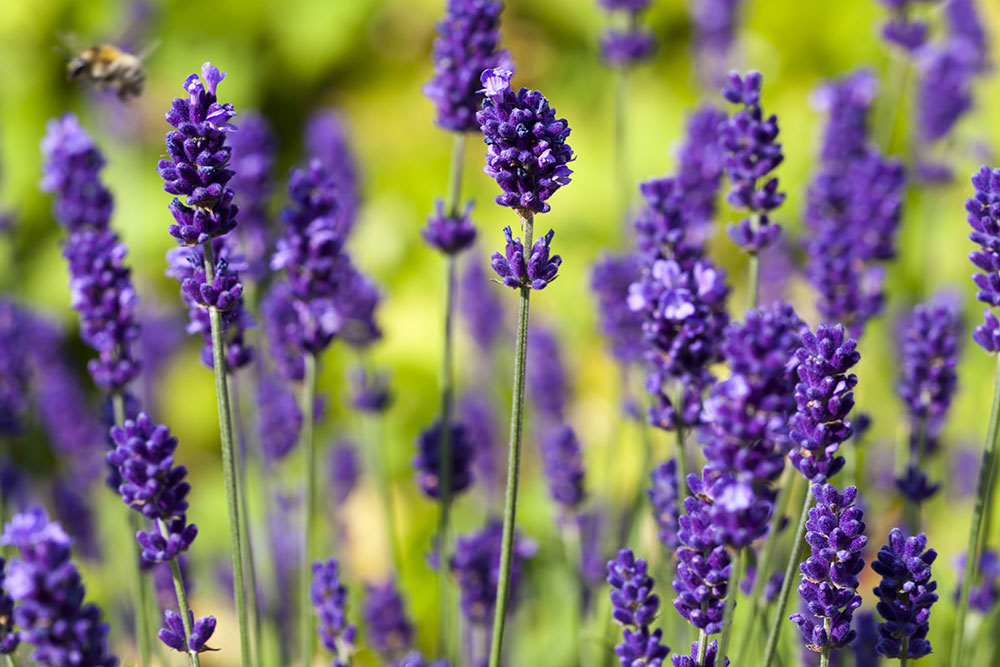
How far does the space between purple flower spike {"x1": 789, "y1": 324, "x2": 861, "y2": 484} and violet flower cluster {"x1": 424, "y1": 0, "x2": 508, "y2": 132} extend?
1.01m

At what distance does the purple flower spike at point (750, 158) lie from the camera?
191 cm

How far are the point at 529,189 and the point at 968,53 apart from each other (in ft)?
8.35

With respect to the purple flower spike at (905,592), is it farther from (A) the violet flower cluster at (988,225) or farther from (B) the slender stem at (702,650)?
(A) the violet flower cluster at (988,225)

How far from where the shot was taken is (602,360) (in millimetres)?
5148

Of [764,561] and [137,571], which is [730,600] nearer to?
[764,561]

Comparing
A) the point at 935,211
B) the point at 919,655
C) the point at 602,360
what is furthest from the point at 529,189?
the point at 602,360

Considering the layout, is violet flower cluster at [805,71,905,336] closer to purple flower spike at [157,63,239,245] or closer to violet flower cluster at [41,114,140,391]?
purple flower spike at [157,63,239,245]

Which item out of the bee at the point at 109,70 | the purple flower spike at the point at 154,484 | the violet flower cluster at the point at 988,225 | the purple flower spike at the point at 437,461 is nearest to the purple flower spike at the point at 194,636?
the purple flower spike at the point at 154,484

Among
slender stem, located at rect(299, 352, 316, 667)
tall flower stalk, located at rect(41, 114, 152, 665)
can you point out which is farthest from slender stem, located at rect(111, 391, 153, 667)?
slender stem, located at rect(299, 352, 316, 667)

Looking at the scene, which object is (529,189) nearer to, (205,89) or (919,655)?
(205,89)

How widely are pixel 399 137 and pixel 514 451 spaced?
15.3 feet

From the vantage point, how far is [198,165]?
60.7 inches

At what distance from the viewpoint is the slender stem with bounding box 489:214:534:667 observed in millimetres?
1420

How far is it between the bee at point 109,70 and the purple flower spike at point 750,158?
1720 mm
